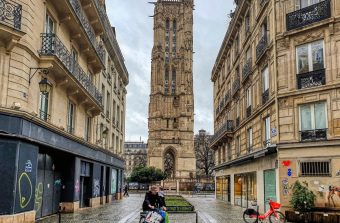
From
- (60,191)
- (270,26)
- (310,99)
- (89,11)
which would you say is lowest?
(60,191)

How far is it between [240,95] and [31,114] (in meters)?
17.7

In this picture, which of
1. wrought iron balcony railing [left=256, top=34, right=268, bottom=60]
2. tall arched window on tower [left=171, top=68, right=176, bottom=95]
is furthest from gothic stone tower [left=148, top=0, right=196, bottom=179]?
wrought iron balcony railing [left=256, top=34, right=268, bottom=60]

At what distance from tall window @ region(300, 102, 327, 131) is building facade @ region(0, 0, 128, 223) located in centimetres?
1061

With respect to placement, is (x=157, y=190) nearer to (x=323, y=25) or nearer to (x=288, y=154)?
(x=288, y=154)

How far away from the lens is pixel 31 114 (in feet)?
46.4

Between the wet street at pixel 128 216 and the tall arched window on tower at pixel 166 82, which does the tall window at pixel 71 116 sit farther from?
the tall arched window on tower at pixel 166 82

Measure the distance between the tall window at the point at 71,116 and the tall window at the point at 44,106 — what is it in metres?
3.37

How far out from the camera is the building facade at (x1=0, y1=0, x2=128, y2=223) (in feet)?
43.3

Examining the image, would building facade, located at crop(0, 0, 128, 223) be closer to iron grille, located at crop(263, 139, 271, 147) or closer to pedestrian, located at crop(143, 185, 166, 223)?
pedestrian, located at crop(143, 185, 166, 223)

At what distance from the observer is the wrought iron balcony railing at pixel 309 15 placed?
17750mm

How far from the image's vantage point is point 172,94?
327 feet

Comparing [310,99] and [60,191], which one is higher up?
[310,99]

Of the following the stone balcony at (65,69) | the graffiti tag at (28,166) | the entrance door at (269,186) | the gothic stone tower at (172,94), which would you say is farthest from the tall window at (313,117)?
the gothic stone tower at (172,94)

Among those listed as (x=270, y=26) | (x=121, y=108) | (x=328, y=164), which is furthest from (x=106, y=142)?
(x=328, y=164)
